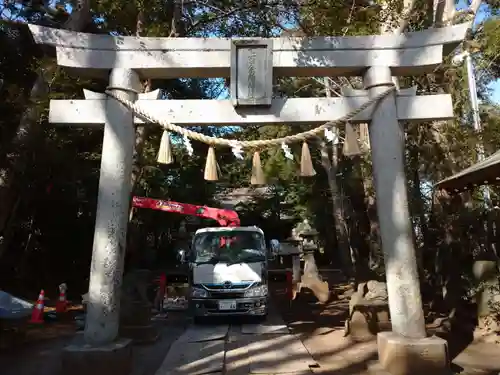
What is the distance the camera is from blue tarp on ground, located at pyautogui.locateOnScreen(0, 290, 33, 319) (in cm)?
767

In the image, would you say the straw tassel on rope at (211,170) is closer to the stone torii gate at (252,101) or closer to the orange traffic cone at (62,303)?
the stone torii gate at (252,101)

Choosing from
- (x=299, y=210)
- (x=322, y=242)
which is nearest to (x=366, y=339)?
(x=299, y=210)

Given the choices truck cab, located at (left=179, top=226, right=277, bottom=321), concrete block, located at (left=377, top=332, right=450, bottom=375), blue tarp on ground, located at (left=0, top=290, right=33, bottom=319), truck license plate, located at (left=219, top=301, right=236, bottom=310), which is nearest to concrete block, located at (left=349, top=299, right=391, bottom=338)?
truck cab, located at (left=179, top=226, right=277, bottom=321)

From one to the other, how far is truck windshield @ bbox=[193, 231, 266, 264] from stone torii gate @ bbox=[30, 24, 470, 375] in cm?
421

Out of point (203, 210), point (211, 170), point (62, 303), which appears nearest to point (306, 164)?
point (211, 170)

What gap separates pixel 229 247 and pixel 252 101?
16.0 ft

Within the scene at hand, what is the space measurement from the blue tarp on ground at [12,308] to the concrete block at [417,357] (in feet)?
19.1

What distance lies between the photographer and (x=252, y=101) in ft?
21.9

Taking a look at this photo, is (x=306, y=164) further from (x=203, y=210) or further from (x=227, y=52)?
(x=203, y=210)

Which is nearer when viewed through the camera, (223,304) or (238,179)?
(223,304)

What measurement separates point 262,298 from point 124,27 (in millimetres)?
7318

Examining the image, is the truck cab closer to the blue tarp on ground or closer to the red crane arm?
the blue tarp on ground

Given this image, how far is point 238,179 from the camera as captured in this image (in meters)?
29.6

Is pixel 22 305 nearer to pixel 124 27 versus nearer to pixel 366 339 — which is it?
pixel 366 339
